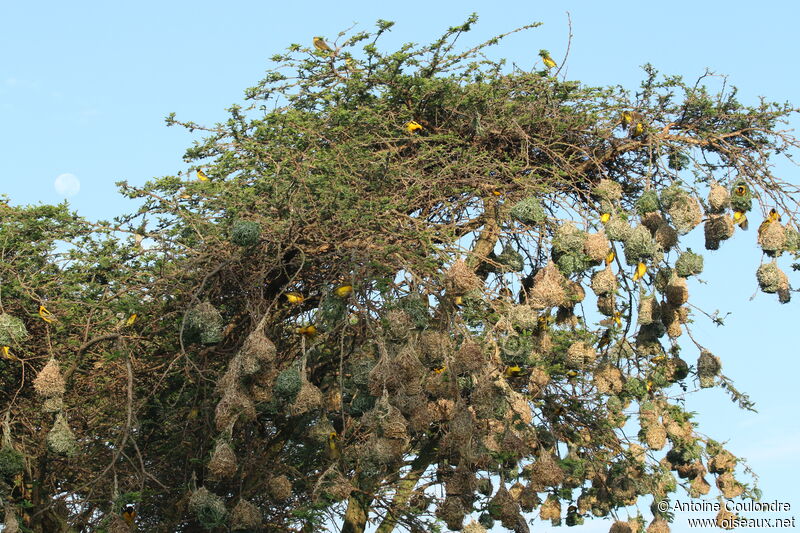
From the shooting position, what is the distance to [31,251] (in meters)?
9.21

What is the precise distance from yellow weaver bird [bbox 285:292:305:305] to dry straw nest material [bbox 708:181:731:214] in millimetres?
2934

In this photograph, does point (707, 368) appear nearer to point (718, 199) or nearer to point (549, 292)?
point (718, 199)

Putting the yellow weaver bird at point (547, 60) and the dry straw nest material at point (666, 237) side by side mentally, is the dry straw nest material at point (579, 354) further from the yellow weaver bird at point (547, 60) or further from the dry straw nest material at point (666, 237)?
the yellow weaver bird at point (547, 60)

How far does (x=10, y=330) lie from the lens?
319 inches

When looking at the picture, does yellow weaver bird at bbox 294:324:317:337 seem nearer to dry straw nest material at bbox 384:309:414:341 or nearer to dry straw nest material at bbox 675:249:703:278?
dry straw nest material at bbox 384:309:414:341

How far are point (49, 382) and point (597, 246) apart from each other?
3917 mm

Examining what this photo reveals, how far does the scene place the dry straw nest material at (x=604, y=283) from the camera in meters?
7.35

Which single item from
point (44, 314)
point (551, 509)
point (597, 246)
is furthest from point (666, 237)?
point (44, 314)

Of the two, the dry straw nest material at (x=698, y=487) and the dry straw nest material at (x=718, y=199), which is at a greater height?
the dry straw nest material at (x=718, y=199)

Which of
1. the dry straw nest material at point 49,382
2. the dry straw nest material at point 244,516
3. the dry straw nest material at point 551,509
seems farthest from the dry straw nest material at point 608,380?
the dry straw nest material at point 49,382

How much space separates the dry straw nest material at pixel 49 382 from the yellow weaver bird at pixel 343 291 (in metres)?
2.09

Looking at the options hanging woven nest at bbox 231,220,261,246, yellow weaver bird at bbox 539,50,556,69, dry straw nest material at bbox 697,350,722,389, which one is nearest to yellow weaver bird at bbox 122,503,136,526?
hanging woven nest at bbox 231,220,261,246

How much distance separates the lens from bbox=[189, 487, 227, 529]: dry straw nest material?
7.32 metres

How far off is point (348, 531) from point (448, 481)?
6.80ft
